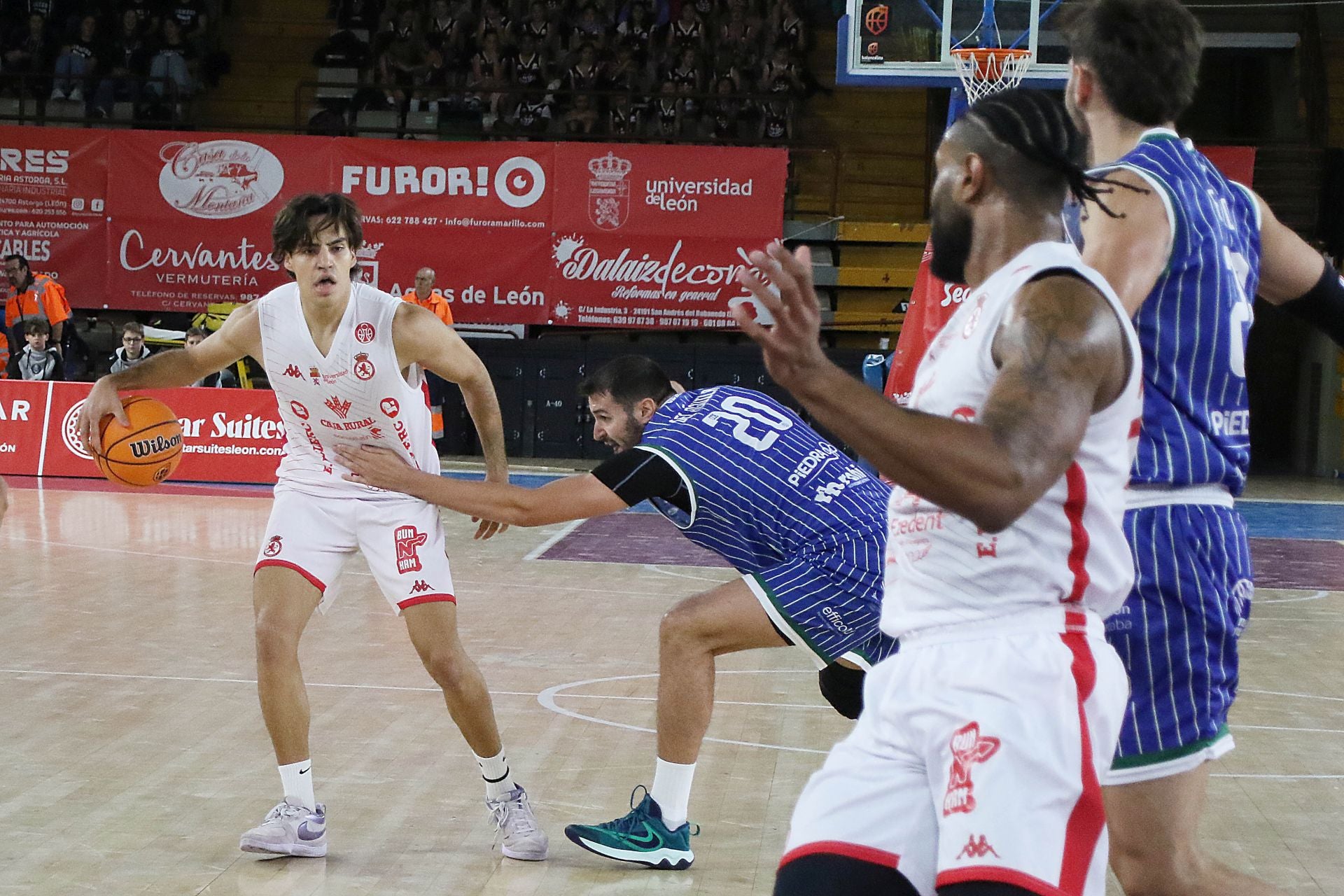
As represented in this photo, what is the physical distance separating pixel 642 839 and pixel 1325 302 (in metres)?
2.40

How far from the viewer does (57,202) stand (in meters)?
17.3

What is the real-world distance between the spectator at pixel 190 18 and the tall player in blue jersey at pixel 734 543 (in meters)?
17.2

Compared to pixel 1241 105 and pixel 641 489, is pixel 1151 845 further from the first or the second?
pixel 1241 105

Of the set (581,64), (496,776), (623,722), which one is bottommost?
(623,722)

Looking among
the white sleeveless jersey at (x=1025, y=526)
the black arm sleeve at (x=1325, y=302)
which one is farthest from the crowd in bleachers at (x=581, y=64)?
the white sleeveless jersey at (x=1025, y=526)

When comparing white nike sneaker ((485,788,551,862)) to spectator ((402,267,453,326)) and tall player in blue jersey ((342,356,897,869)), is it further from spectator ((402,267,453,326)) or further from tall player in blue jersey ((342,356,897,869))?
spectator ((402,267,453,326))

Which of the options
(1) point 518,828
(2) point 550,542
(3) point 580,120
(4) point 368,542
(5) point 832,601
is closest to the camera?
(5) point 832,601

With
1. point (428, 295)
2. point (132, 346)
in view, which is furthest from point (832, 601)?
point (132, 346)

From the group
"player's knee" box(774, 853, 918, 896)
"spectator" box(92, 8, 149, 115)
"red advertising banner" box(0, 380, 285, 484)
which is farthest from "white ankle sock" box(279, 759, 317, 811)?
"spectator" box(92, 8, 149, 115)

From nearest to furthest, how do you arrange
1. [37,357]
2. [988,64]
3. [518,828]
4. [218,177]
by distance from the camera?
[518,828] → [988,64] → [37,357] → [218,177]

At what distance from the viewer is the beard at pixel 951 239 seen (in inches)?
87.3

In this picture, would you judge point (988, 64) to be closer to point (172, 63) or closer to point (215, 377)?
point (215, 377)

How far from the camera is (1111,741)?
2.18 m

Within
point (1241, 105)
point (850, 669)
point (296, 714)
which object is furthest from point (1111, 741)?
point (1241, 105)
